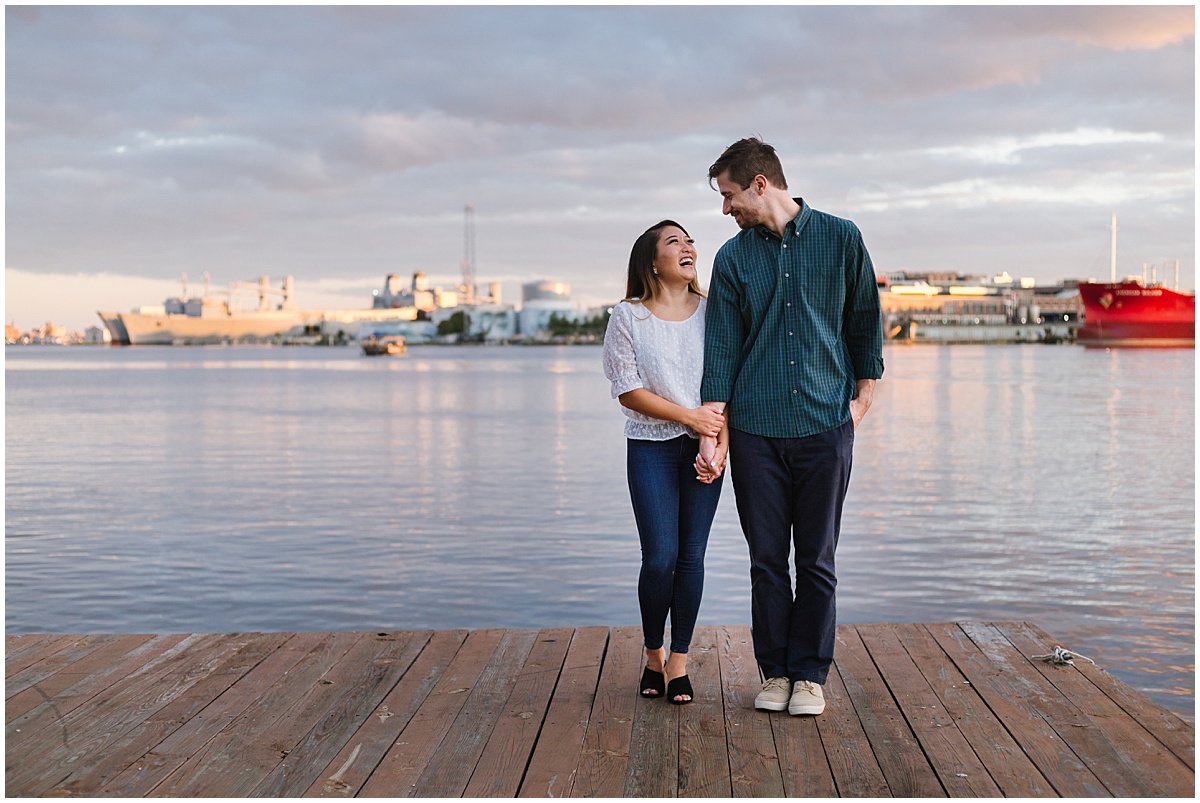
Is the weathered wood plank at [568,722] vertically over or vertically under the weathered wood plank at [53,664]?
over

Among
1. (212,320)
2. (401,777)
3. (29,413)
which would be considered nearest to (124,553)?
(401,777)

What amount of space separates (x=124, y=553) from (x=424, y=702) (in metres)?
7.00

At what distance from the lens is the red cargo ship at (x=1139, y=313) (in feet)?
228

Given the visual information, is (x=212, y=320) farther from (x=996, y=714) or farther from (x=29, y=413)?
(x=996, y=714)

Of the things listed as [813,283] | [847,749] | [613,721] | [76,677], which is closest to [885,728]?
[847,749]

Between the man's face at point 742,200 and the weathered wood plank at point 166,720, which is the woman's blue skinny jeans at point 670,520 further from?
the weathered wood plank at point 166,720

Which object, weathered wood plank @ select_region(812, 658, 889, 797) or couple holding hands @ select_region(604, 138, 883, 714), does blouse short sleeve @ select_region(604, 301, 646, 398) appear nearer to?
couple holding hands @ select_region(604, 138, 883, 714)

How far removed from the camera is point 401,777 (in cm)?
289

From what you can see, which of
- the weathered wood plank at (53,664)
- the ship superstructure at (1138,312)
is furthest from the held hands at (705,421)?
the ship superstructure at (1138,312)

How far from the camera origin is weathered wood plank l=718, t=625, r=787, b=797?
2.82 m

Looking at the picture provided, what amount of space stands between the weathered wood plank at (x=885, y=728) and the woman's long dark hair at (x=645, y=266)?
4.40 feet

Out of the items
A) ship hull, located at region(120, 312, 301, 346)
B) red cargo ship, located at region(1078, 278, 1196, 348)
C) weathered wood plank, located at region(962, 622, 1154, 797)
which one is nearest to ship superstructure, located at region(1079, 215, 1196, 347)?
red cargo ship, located at region(1078, 278, 1196, 348)

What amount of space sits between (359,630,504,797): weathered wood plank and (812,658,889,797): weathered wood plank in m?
1.02

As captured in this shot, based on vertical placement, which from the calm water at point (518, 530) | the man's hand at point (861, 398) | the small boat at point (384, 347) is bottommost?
the small boat at point (384, 347)
